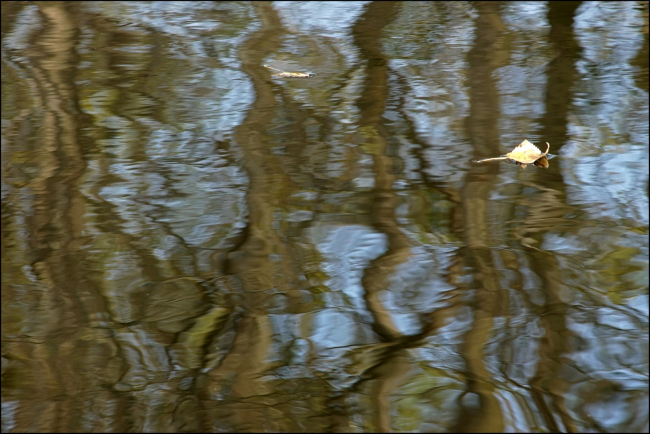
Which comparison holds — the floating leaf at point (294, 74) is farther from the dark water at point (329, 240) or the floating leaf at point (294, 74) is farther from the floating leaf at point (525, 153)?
the floating leaf at point (525, 153)

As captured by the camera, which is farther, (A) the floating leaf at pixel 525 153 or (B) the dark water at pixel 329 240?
(A) the floating leaf at pixel 525 153

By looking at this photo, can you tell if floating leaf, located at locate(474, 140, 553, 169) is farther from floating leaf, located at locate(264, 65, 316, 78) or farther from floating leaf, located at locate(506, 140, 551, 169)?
floating leaf, located at locate(264, 65, 316, 78)

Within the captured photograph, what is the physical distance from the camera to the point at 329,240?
1.76 meters

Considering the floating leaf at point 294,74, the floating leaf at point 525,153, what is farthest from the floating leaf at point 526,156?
the floating leaf at point 294,74

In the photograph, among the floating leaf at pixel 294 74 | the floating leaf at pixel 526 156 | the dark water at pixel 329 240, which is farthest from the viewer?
the floating leaf at pixel 294 74

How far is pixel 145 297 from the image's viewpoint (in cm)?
159

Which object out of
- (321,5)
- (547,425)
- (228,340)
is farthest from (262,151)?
(321,5)

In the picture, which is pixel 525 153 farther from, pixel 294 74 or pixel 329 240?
pixel 294 74

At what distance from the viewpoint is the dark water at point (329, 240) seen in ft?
4.22

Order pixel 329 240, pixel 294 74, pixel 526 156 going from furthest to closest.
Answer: pixel 294 74
pixel 526 156
pixel 329 240

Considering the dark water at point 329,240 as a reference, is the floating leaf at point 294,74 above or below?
below

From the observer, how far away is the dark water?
1286 mm

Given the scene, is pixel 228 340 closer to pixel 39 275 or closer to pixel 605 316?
pixel 39 275

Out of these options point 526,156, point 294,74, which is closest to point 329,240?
point 526,156
